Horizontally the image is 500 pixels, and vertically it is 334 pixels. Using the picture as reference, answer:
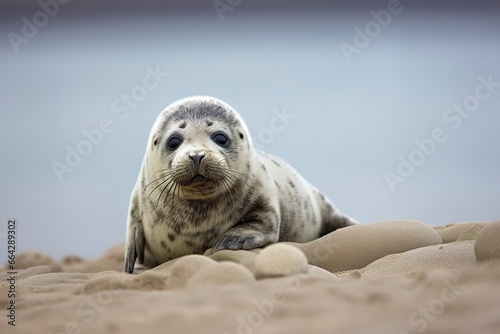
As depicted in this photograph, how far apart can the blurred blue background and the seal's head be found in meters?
1.70

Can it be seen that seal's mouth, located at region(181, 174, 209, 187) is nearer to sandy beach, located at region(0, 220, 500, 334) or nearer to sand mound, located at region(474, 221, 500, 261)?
sandy beach, located at region(0, 220, 500, 334)

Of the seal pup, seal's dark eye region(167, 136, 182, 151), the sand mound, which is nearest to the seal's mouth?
the seal pup

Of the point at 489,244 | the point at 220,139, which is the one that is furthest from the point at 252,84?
the point at 489,244

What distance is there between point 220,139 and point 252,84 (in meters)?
2.04

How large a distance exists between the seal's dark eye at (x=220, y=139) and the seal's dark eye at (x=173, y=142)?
176 mm

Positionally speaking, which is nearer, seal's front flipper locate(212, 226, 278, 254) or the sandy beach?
the sandy beach

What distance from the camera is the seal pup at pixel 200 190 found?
3129 millimetres

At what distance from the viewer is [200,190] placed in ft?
10.5

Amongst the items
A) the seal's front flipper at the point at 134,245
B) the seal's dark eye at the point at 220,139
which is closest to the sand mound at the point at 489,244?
the seal's dark eye at the point at 220,139

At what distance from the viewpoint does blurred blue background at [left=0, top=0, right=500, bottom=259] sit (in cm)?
520

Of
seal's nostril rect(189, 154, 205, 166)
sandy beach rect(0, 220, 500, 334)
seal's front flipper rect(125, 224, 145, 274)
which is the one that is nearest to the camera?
sandy beach rect(0, 220, 500, 334)

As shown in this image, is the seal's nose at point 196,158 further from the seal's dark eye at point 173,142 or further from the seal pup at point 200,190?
the seal's dark eye at point 173,142

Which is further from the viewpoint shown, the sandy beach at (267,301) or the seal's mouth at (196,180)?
the seal's mouth at (196,180)

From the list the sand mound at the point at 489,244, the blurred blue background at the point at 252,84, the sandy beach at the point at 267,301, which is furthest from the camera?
the blurred blue background at the point at 252,84
